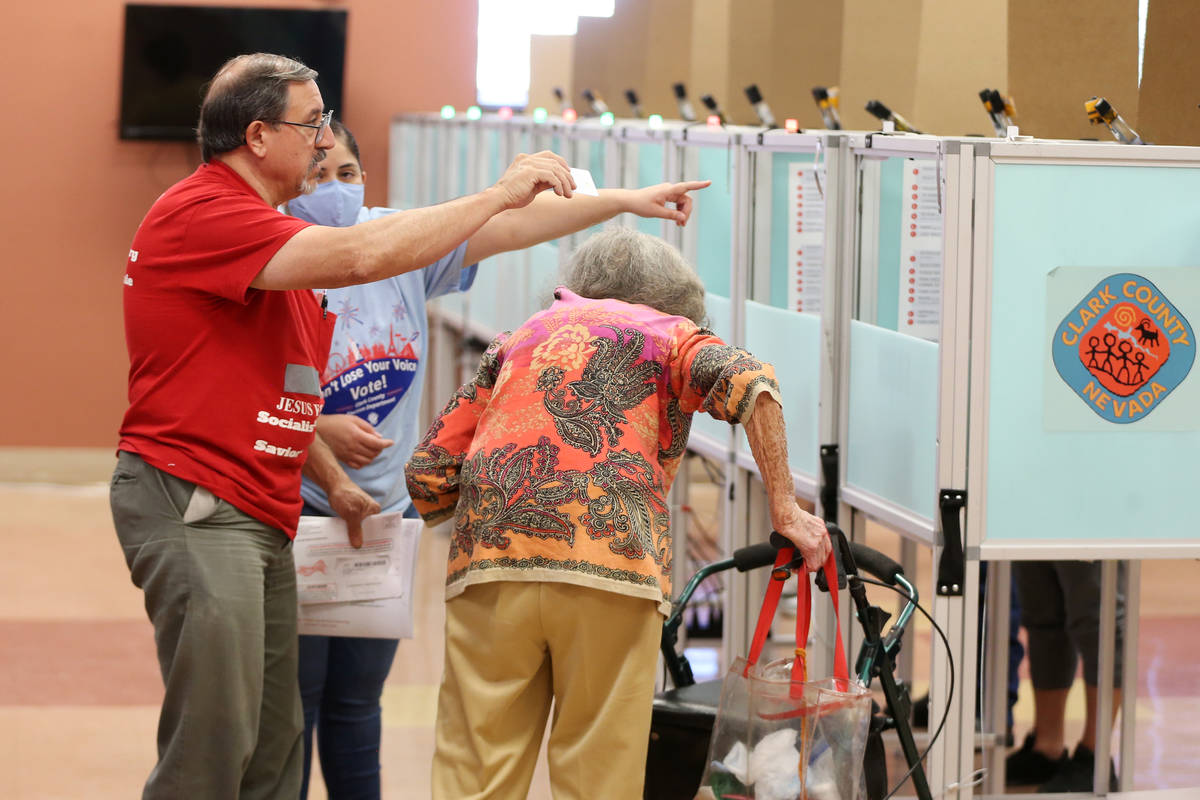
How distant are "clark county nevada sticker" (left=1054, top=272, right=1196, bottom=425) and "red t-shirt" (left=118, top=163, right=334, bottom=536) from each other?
127 cm

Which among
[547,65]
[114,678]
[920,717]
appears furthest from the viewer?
[547,65]

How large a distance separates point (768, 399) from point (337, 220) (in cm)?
102

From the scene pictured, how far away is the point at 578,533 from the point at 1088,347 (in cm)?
92

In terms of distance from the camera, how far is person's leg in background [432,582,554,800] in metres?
2.43

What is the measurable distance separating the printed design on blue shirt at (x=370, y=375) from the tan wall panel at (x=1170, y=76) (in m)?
1.44

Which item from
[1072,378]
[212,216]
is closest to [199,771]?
[212,216]

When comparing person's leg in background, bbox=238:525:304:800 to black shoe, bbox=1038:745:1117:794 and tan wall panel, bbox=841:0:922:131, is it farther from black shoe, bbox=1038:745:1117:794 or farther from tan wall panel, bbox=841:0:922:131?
black shoe, bbox=1038:745:1117:794

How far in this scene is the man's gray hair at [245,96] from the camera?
2365mm

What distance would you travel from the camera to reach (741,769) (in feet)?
7.97

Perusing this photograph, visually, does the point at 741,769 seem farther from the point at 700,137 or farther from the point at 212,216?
the point at 700,137

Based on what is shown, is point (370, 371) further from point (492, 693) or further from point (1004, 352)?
point (1004, 352)

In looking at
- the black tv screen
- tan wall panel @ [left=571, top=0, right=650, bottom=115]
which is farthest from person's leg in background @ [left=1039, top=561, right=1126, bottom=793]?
the black tv screen

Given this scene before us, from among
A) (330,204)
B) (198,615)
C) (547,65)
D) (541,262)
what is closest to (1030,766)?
(541,262)

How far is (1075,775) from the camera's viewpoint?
4129 millimetres
